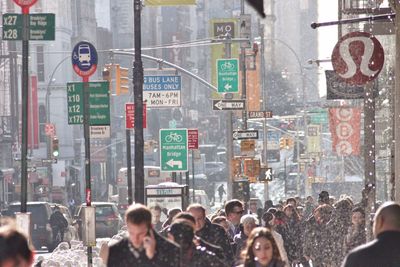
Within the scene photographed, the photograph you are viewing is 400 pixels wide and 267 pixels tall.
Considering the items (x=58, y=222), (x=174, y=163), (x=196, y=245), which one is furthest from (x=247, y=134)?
(x=196, y=245)

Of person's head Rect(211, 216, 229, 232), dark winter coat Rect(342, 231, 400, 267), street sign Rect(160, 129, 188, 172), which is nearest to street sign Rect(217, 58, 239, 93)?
street sign Rect(160, 129, 188, 172)

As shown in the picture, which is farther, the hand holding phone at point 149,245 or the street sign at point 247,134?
the street sign at point 247,134

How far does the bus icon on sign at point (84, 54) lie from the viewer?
23.0 m

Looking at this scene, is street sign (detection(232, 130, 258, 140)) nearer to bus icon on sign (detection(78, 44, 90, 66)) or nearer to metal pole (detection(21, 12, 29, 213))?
bus icon on sign (detection(78, 44, 90, 66))

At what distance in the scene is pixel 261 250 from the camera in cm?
1077

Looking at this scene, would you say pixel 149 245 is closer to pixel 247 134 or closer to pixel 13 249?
pixel 13 249

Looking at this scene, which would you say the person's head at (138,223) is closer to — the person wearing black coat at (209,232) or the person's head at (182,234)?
the person's head at (182,234)

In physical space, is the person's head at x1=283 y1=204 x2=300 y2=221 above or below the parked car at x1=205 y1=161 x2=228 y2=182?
above

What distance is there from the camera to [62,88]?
292ft

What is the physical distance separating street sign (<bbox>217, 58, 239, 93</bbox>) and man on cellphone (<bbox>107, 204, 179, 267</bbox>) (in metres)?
26.4

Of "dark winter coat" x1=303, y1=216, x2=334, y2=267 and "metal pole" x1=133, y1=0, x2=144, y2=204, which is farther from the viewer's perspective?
"dark winter coat" x1=303, y1=216, x2=334, y2=267

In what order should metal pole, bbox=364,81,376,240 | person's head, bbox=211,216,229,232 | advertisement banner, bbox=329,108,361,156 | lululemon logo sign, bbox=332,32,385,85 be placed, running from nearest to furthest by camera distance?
person's head, bbox=211,216,229,232 → lululemon logo sign, bbox=332,32,385,85 → metal pole, bbox=364,81,376,240 → advertisement banner, bbox=329,108,361,156

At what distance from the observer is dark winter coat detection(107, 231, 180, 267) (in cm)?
987

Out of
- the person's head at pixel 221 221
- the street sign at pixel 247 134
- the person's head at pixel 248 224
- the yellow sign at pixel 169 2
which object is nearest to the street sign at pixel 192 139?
the street sign at pixel 247 134
